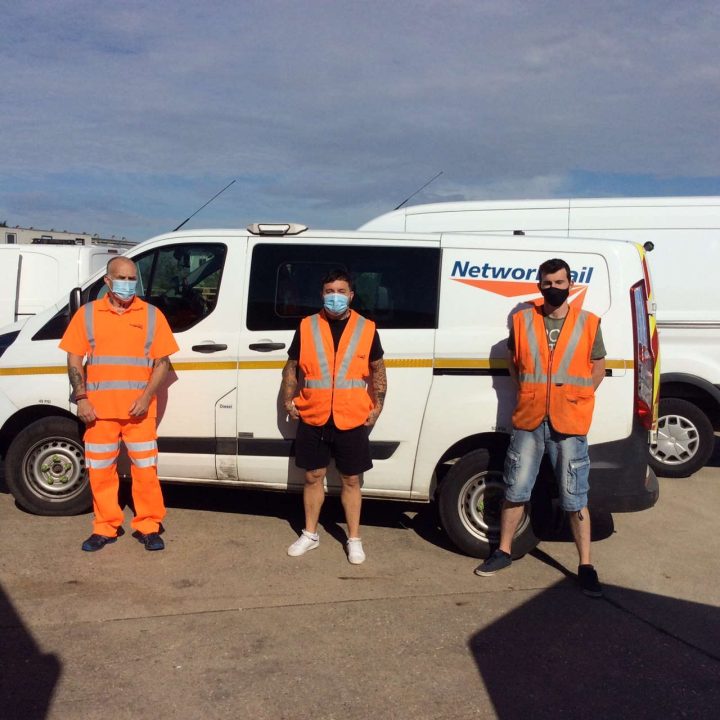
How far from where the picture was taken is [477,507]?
4.89 metres

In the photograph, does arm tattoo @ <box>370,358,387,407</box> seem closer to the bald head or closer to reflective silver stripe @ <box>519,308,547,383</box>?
reflective silver stripe @ <box>519,308,547,383</box>

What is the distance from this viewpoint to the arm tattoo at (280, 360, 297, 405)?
4.70 meters

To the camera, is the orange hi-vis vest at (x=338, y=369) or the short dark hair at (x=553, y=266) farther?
the orange hi-vis vest at (x=338, y=369)

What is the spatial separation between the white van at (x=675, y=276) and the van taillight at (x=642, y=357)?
7.99ft

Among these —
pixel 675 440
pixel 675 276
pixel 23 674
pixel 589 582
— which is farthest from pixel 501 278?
pixel 675 440

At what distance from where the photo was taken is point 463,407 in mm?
4742

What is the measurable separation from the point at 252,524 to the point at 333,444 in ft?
3.89

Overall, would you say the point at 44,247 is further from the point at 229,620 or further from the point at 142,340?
the point at 229,620

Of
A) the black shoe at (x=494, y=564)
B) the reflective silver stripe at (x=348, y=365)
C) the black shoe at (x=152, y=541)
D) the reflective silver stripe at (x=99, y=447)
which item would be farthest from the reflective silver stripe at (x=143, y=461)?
the black shoe at (x=494, y=564)

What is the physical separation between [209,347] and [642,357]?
268 cm

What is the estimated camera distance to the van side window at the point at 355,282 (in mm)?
4816

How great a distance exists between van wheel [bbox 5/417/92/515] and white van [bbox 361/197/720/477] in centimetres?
411

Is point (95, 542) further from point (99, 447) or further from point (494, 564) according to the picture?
point (494, 564)

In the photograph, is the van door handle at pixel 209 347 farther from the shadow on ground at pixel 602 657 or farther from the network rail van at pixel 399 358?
the shadow on ground at pixel 602 657
